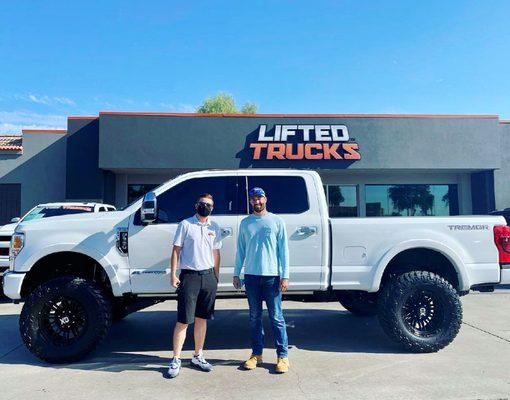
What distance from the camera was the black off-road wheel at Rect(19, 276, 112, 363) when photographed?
4707mm

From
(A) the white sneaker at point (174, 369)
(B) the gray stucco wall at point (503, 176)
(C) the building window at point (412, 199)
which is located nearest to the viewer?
(A) the white sneaker at point (174, 369)

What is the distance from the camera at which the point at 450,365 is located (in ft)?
15.1

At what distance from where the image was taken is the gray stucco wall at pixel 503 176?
1605 cm

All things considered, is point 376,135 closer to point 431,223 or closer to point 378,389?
point 431,223

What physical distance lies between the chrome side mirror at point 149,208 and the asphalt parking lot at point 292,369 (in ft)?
5.30

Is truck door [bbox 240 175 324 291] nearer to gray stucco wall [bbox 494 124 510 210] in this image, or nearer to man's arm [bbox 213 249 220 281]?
man's arm [bbox 213 249 220 281]

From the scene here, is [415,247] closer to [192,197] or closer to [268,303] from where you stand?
[268,303]

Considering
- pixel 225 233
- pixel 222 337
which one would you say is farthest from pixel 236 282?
pixel 222 337

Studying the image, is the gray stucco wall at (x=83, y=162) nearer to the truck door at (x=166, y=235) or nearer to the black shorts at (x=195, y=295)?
the truck door at (x=166, y=235)

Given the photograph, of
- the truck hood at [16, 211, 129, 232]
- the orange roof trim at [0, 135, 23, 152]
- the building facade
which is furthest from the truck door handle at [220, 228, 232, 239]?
the orange roof trim at [0, 135, 23, 152]

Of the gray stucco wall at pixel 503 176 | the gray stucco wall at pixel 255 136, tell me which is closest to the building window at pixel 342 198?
the gray stucco wall at pixel 255 136

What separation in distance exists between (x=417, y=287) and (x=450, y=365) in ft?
2.89

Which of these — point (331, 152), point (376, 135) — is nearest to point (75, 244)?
point (331, 152)

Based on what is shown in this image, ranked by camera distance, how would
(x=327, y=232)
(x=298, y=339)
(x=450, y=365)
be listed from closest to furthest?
1. (x=450, y=365)
2. (x=327, y=232)
3. (x=298, y=339)
